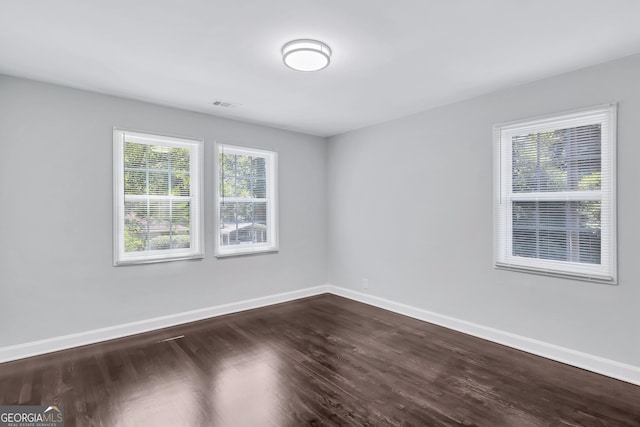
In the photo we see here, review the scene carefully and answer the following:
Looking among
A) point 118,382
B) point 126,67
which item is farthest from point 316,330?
point 126,67

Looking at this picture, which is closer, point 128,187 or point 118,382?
point 118,382

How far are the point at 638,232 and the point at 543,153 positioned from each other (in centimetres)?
101

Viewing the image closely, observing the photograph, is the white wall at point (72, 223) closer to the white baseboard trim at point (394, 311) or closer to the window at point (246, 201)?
the white baseboard trim at point (394, 311)

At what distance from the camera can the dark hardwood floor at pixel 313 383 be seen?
210 centimetres

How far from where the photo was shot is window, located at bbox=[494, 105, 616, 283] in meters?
2.71

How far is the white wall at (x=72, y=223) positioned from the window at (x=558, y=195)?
3.49m

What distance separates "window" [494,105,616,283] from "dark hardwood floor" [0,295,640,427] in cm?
95

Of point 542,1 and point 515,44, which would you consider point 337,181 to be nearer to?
point 515,44

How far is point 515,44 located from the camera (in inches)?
94.9

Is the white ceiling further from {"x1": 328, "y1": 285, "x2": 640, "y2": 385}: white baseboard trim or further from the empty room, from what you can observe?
{"x1": 328, "y1": 285, "x2": 640, "y2": 385}: white baseboard trim

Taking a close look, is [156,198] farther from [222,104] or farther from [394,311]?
[394,311]

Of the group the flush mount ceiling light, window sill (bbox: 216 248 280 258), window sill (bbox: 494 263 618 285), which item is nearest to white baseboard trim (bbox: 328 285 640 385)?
window sill (bbox: 494 263 618 285)

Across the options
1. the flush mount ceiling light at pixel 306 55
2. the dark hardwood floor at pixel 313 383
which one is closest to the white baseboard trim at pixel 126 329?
the dark hardwood floor at pixel 313 383

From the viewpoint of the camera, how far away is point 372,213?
15.4ft
